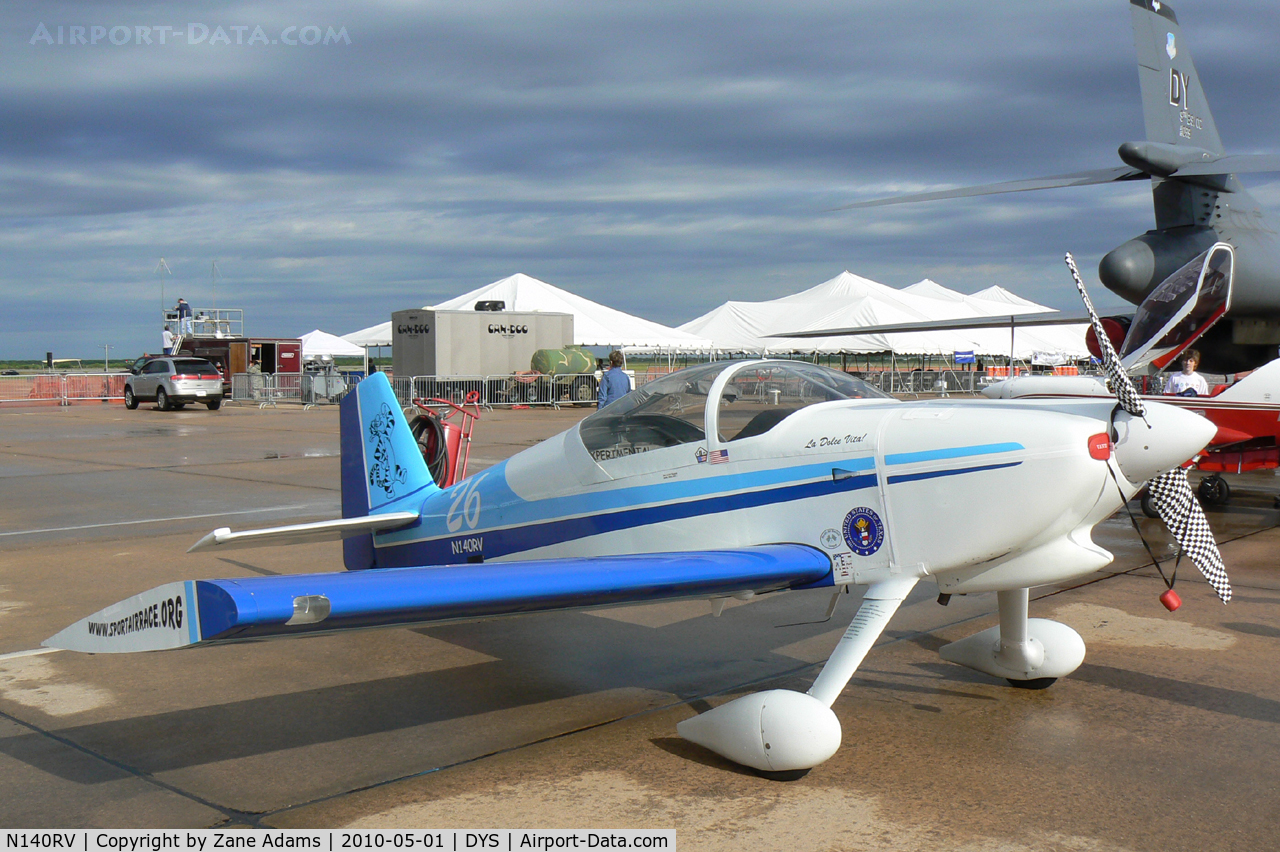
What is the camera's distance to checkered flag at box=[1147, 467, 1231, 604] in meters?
4.20

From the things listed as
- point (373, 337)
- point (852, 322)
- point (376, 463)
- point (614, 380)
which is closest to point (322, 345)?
point (373, 337)

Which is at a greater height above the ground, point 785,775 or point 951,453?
point 951,453

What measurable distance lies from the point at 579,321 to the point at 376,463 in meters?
32.2

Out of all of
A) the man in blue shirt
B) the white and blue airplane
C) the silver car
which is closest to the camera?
the white and blue airplane

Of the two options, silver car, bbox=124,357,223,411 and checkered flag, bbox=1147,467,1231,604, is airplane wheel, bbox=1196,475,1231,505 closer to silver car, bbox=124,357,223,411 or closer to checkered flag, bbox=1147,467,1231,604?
checkered flag, bbox=1147,467,1231,604

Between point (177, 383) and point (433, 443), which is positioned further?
point (177, 383)

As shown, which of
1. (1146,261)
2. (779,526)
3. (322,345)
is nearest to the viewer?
(779,526)

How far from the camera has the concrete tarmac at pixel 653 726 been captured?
3.52m

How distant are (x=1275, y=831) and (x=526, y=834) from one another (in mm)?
2568

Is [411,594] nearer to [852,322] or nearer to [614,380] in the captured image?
[614,380]

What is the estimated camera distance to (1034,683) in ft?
16.4

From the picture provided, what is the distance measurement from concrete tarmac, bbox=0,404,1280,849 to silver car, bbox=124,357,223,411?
23.6m

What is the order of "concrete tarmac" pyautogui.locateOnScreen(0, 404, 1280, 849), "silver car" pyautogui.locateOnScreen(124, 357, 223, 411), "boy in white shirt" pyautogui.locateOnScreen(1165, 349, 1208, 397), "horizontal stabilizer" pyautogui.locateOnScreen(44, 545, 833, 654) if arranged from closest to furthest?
"horizontal stabilizer" pyautogui.locateOnScreen(44, 545, 833, 654), "concrete tarmac" pyautogui.locateOnScreen(0, 404, 1280, 849), "boy in white shirt" pyautogui.locateOnScreen(1165, 349, 1208, 397), "silver car" pyautogui.locateOnScreen(124, 357, 223, 411)

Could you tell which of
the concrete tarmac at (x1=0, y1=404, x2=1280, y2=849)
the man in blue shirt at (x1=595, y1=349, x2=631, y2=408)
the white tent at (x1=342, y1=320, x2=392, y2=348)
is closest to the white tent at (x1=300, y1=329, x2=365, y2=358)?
the white tent at (x1=342, y1=320, x2=392, y2=348)
